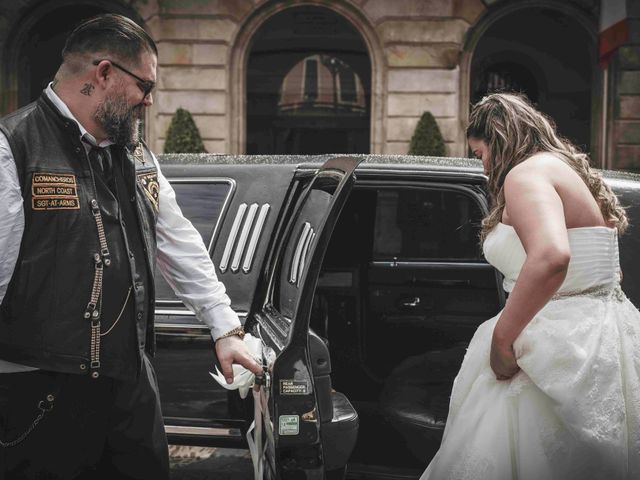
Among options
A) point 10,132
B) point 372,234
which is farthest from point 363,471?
point 10,132

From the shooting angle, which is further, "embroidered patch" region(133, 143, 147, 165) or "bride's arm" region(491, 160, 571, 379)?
"embroidered patch" region(133, 143, 147, 165)

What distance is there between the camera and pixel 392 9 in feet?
40.4

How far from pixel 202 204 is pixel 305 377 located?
1515 millimetres

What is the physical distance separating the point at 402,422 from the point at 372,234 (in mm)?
1120

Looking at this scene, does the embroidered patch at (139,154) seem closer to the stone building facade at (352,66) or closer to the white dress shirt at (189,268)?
the white dress shirt at (189,268)

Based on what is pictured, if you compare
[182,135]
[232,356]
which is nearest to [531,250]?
[232,356]

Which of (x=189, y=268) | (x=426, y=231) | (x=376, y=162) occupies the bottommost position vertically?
(x=189, y=268)

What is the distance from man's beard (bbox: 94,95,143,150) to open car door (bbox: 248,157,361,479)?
0.65 metres

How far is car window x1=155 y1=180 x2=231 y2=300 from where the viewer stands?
11.7ft

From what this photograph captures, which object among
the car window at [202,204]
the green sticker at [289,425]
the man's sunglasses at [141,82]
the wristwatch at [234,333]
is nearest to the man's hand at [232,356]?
the wristwatch at [234,333]

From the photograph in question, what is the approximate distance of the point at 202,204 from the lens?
363cm

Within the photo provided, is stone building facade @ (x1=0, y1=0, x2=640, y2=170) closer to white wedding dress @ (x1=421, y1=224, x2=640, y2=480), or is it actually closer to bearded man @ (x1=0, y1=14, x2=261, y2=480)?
white wedding dress @ (x1=421, y1=224, x2=640, y2=480)

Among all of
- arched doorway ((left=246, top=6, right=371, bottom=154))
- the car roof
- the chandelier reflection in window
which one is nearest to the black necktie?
the car roof

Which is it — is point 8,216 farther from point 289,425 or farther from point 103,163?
point 289,425
